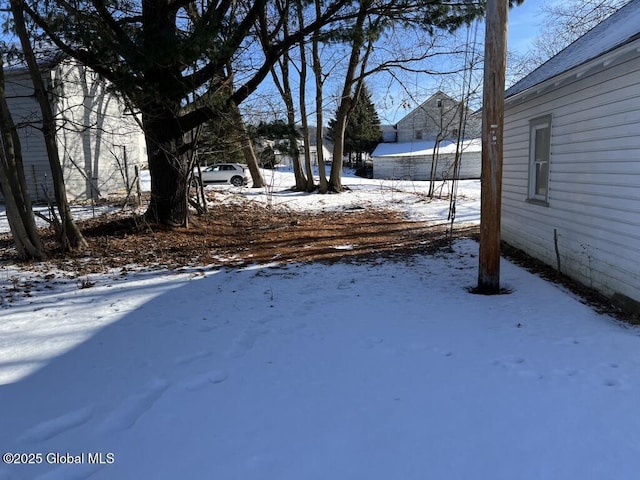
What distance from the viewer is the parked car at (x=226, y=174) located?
85.6 feet

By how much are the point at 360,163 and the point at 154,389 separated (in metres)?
50.3

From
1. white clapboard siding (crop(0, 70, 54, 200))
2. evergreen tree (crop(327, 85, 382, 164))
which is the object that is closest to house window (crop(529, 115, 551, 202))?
white clapboard siding (crop(0, 70, 54, 200))

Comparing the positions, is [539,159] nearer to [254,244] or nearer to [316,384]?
[254,244]

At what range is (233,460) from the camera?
240 centimetres

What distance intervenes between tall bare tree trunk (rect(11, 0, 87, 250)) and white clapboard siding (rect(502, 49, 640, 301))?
8045mm

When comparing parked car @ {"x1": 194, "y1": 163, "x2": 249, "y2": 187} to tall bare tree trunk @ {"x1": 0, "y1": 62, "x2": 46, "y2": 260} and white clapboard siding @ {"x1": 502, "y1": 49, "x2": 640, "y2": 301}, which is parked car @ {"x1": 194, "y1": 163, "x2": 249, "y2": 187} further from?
white clapboard siding @ {"x1": 502, "y1": 49, "x2": 640, "y2": 301}

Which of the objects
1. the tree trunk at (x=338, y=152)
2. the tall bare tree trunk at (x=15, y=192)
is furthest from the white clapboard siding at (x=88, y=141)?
the tree trunk at (x=338, y=152)

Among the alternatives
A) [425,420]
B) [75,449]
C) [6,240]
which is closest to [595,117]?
[425,420]

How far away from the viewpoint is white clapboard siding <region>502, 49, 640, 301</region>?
471cm

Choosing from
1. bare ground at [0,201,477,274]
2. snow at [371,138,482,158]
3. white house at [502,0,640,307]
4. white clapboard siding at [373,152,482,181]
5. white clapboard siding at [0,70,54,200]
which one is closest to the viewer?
white house at [502,0,640,307]

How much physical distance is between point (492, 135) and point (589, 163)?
4.65 feet

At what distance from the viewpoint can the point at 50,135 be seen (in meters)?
7.59

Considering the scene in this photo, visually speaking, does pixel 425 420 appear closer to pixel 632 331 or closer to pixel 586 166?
pixel 632 331

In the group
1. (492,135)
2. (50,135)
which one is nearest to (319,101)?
(50,135)
